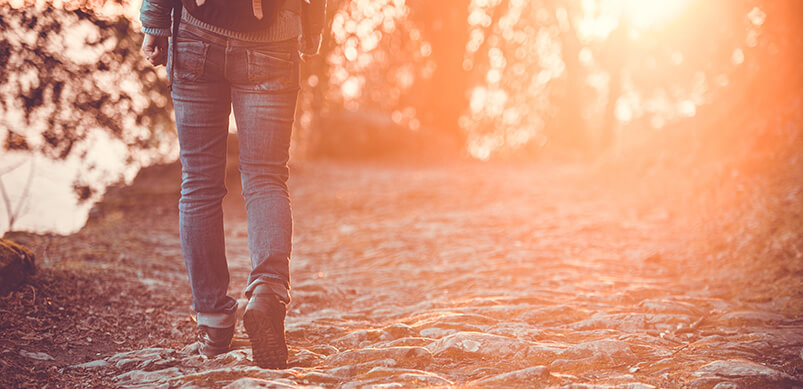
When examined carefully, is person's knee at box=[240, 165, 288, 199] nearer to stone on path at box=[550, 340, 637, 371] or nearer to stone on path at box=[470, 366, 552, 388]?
stone on path at box=[470, 366, 552, 388]

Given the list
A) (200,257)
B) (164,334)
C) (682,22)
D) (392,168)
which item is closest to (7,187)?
(164,334)

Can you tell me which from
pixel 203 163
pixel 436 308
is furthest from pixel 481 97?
pixel 203 163

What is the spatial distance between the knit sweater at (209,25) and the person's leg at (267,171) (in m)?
0.03

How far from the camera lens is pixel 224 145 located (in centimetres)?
238

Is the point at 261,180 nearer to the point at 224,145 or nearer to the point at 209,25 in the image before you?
the point at 224,145

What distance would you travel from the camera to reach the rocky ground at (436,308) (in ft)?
7.32

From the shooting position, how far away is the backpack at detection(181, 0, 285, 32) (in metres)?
2.14

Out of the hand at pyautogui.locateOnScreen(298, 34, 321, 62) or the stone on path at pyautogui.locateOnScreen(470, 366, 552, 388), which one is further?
the hand at pyautogui.locateOnScreen(298, 34, 321, 62)

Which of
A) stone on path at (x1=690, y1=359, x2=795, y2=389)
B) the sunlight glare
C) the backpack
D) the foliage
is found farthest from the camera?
the sunlight glare

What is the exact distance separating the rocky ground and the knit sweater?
1133 mm

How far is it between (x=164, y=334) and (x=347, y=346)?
0.82 metres

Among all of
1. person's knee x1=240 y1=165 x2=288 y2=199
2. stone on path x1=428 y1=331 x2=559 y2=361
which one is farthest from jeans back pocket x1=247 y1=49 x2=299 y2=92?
stone on path x1=428 y1=331 x2=559 y2=361

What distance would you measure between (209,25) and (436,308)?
5.86ft

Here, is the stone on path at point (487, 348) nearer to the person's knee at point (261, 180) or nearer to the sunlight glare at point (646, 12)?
the person's knee at point (261, 180)
